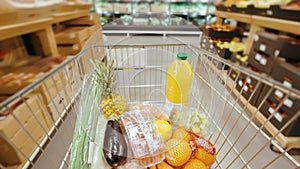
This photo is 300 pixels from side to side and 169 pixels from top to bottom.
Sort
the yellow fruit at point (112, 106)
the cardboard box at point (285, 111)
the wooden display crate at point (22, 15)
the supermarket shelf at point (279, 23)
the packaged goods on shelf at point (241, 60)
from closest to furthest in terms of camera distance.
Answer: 1. the yellow fruit at point (112, 106)
2. the wooden display crate at point (22, 15)
3. the cardboard box at point (285, 111)
4. the supermarket shelf at point (279, 23)
5. the packaged goods on shelf at point (241, 60)

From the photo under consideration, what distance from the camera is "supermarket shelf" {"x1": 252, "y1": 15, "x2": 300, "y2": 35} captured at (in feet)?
3.21

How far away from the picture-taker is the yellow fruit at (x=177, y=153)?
1.49 feet

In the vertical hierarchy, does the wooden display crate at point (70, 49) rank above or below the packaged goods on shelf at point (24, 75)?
below

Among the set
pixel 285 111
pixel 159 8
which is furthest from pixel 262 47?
pixel 159 8

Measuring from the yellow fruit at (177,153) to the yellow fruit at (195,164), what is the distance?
0.04 ft

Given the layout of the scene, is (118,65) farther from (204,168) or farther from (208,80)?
(204,168)

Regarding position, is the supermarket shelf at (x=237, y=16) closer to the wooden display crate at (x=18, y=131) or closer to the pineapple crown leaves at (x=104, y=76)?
the pineapple crown leaves at (x=104, y=76)

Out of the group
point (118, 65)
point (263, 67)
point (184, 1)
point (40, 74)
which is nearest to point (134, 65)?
point (118, 65)

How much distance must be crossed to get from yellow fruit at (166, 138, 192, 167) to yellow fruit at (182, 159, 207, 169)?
1cm

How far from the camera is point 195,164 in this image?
46 centimetres

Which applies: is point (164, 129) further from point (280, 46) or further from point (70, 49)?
point (70, 49)

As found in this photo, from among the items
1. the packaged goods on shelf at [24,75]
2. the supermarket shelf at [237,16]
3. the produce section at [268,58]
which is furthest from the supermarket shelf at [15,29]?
the supermarket shelf at [237,16]

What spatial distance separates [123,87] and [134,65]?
11 centimetres

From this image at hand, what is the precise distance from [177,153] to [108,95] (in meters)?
0.30
